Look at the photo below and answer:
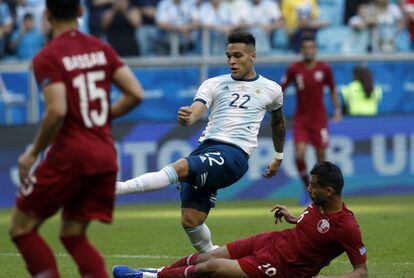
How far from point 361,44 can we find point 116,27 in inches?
192

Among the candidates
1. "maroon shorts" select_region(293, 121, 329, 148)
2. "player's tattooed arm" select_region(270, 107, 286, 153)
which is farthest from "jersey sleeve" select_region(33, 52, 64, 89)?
"maroon shorts" select_region(293, 121, 329, 148)

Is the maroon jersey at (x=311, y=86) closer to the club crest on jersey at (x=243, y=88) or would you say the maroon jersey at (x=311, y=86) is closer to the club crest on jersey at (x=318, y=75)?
the club crest on jersey at (x=318, y=75)

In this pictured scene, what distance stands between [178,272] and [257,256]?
694 mm

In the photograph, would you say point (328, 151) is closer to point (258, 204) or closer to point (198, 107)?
point (258, 204)

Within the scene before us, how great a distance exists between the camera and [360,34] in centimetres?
2095

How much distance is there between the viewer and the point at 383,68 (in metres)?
19.8

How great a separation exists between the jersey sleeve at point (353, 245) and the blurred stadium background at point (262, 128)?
25.2ft

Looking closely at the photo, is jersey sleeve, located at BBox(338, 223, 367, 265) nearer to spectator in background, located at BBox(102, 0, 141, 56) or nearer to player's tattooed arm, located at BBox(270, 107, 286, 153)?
player's tattooed arm, located at BBox(270, 107, 286, 153)

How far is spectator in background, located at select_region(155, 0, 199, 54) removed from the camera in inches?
779

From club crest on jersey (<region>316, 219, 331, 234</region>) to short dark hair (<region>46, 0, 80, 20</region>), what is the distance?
9.00 ft

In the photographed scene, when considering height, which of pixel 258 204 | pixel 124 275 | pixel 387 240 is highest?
pixel 124 275

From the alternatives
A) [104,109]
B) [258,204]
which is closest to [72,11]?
[104,109]

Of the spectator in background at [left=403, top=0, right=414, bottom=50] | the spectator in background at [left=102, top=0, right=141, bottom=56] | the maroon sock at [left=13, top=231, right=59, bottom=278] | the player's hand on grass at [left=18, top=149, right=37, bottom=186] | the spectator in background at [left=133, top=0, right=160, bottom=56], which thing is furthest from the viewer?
the spectator in background at [left=403, top=0, right=414, bottom=50]

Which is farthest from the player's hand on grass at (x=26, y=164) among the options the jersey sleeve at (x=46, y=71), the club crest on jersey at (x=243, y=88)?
the club crest on jersey at (x=243, y=88)
